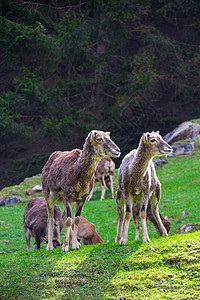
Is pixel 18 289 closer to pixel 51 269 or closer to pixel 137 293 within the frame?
pixel 51 269

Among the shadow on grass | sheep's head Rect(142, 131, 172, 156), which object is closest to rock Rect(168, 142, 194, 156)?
Result: sheep's head Rect(142, 131, 172, 156)

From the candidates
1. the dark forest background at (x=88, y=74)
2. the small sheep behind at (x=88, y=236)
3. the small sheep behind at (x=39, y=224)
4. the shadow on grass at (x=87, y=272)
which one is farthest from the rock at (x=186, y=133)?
the shadow on grass at (x=87, y=272)

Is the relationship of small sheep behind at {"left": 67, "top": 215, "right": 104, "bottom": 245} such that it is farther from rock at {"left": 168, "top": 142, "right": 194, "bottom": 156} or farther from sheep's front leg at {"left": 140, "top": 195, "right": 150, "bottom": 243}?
rock at {"left": 168, "top": 142, "right": 194, "bottom": 156}

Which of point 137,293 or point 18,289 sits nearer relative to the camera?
point 137,293

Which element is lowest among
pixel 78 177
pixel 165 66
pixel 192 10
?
pixel 78 177

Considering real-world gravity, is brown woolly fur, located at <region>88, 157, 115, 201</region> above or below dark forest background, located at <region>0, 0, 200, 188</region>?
below

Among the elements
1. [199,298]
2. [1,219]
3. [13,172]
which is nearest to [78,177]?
[199,298]

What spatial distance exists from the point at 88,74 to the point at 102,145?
98.9 feet

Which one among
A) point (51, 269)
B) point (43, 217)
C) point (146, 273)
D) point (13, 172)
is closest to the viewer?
point (146, 273)

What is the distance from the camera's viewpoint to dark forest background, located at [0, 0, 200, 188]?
1305 inches

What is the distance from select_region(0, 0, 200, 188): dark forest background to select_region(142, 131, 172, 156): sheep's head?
22.9 metres

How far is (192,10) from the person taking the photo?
3897 cm

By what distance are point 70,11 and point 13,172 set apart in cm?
1595

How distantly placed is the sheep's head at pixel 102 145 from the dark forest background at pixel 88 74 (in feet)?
74.3
